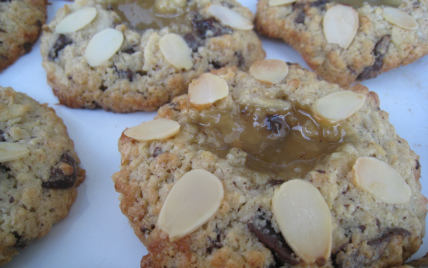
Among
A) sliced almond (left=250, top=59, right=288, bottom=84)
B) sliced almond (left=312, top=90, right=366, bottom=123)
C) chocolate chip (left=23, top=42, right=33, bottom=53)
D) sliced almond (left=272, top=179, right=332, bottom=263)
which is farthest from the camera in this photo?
chocolate chip (left=23, top=42, right=33, bottom=53)

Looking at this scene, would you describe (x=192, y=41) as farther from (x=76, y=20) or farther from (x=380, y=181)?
(x=380, y=181)

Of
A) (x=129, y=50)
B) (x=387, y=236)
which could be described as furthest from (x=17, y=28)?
(x=387, y=236)

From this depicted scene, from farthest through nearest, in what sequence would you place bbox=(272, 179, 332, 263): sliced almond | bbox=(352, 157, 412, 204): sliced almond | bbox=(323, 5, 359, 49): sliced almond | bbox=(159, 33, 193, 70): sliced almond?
bbox=(323, 5, 359, 49): sliced almond
bbox=(159, 33, 193, 70): sliced almond
bbox=(352, 157, 412, 204): sliced almond
bbox=(272, 179, 332, 263): sliced almond

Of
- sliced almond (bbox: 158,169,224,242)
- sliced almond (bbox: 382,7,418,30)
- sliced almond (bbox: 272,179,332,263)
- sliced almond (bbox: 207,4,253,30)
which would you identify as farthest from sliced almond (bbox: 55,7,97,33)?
sliced almond (bbox: 382,7,418,30)

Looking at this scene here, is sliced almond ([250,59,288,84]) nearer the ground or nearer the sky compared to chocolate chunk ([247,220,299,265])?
nearer the sky

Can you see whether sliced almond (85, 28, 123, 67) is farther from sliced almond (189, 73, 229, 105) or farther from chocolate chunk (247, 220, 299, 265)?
chocolate chunk (247, 220, 299, 265)

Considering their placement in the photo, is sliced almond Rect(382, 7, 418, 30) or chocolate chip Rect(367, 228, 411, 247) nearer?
chocolate chip Rect(367, 228, 411, 247)

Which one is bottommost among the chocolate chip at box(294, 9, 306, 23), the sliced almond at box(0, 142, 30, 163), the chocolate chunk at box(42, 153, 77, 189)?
the chocolate chunk at box(42, 153, 77, 189)
